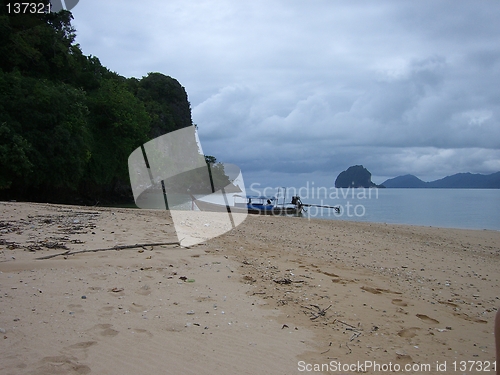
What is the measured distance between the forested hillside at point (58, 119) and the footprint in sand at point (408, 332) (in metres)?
20.6

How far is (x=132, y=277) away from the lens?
16.3ft

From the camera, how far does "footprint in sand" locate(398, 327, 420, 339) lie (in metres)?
4.13

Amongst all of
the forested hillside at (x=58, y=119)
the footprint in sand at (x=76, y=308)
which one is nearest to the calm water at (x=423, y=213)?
the forested hillside at (x=58, y=119)

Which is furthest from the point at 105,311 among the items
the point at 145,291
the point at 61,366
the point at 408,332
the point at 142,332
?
the point at 408,332

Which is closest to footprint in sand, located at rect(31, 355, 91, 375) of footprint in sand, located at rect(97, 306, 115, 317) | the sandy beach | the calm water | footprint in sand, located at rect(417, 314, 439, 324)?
the sandy beach

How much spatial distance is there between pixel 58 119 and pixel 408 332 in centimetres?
2321

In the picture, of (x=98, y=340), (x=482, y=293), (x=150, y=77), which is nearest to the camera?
(x=98, y=340)

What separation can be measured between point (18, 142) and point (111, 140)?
32.7 ft

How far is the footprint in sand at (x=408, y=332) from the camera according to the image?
413 cm

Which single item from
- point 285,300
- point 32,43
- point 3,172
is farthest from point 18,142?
point 285,300

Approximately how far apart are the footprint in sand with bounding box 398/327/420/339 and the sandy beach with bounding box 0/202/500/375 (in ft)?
0.08

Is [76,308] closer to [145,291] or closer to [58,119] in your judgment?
[145,291]

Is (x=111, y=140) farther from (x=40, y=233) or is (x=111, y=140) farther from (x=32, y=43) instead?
(x=40, y=233)

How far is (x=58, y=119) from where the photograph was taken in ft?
74.8
